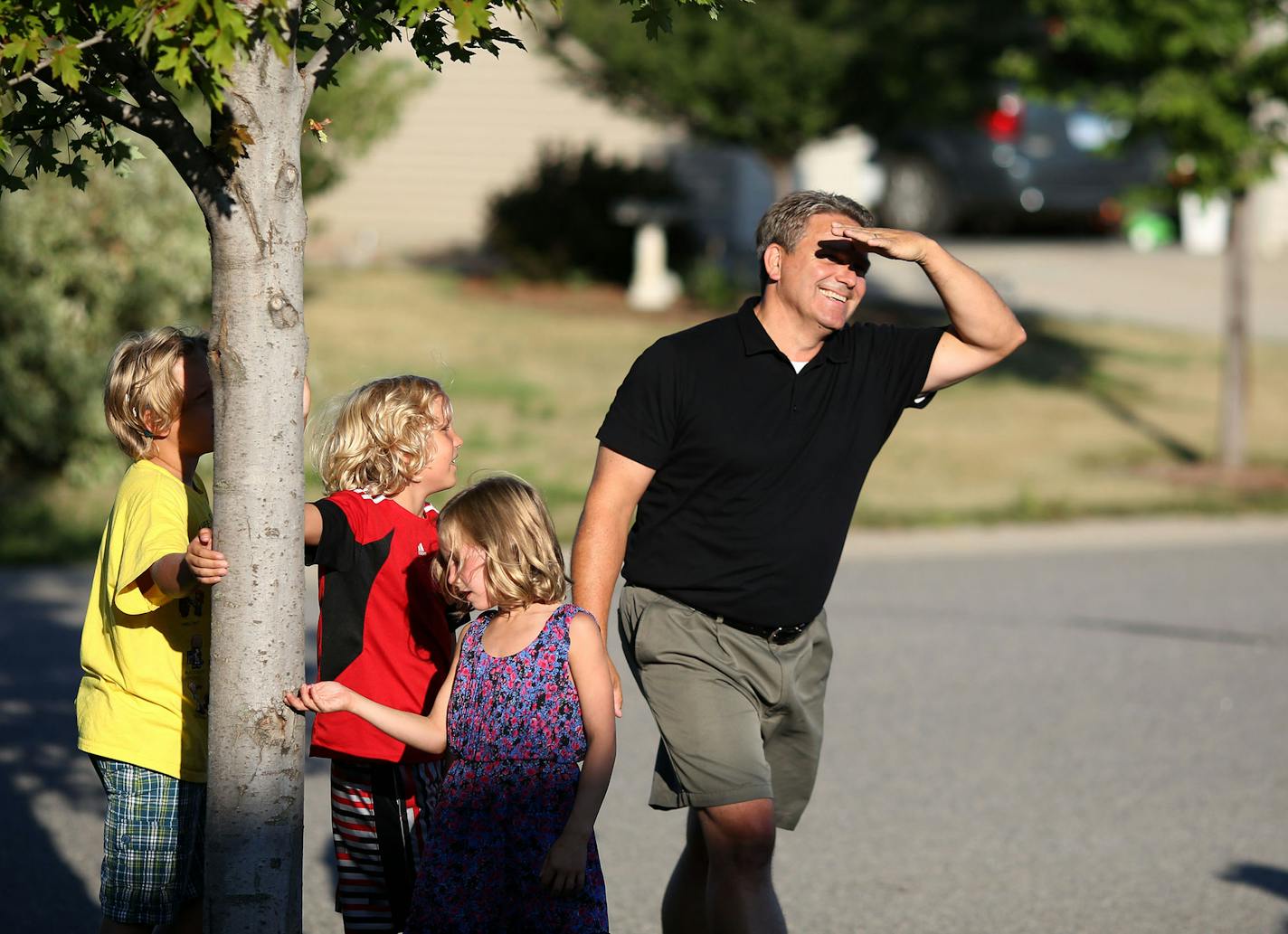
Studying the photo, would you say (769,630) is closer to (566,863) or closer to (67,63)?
(566,863)

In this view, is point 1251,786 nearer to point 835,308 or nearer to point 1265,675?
point 1265,675

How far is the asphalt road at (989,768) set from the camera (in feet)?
15.5

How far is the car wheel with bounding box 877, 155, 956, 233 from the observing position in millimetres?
21500

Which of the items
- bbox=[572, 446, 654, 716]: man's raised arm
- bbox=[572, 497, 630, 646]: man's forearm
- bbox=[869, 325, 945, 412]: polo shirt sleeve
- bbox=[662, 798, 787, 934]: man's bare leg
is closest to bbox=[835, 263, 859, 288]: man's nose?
bbox=[869, 325, 945, 412]: polo shirt sleeve

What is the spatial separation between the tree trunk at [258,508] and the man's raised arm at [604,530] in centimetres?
82

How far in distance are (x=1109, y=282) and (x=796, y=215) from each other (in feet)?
57.1

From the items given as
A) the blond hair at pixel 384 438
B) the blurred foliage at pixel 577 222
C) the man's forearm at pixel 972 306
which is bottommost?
the blond hair at pixel 384 438

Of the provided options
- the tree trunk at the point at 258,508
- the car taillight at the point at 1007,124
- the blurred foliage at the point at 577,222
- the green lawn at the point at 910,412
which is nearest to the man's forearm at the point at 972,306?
the tree trunk at the point at 258,508

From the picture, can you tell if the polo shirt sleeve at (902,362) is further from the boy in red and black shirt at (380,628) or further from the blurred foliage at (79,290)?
the blurred foliage at (79,290)

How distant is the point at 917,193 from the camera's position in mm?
21578

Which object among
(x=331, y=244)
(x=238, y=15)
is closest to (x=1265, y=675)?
(x=238, y=15)

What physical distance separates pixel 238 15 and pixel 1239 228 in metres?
11.0

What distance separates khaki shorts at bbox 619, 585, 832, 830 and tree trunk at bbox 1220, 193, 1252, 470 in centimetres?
893

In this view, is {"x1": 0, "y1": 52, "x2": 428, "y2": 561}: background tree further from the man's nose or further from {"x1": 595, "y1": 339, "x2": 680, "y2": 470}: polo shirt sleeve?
the man's nose
